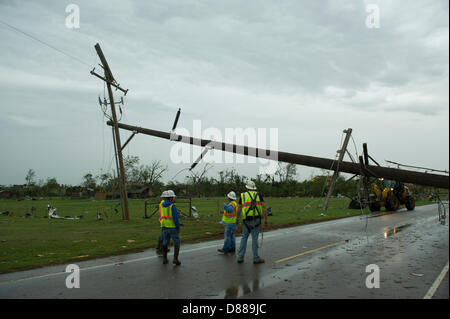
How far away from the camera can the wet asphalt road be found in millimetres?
6328

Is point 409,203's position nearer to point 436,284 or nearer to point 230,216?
point 230,216

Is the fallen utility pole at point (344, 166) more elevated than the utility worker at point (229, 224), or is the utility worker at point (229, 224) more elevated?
the fallen utility pole at point (344, 166)

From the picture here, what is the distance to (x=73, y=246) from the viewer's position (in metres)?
11.8

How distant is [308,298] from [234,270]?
2506mm

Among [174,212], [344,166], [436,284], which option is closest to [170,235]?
[174,212]

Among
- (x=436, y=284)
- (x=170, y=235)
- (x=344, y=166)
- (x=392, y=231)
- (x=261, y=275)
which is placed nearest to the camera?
(x=436, y=284)

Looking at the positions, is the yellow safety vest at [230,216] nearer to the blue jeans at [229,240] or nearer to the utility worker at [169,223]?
the blue jeans at [229,240]

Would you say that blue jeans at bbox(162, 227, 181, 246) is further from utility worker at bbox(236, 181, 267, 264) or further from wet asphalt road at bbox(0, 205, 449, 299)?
utility worker at bbox(236, 181, 267, 264)

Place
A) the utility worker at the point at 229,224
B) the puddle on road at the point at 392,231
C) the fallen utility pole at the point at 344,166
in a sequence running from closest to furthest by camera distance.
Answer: the fallen utility pole at the point at 344,166 < the utility worker at the point at 229,224 < the puddle on road at the point at 392,231

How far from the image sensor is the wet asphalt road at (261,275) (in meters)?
6.33

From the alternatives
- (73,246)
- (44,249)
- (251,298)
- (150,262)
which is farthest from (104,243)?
(251,298)

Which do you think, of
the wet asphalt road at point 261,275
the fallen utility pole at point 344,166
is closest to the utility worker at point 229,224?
the wet asphalt road at point 261,275

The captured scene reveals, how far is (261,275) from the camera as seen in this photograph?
767cm
